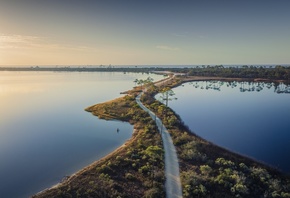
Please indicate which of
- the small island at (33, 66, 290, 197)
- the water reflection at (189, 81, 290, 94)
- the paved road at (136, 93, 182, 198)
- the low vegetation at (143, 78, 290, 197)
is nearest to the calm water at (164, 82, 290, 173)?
the low vegetation at (143, 78, 290, 197)

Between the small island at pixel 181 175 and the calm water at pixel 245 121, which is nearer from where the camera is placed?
the small island at pixel 181 175

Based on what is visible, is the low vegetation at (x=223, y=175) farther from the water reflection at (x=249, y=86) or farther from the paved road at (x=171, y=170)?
the water reflection at (x=249, y=86)

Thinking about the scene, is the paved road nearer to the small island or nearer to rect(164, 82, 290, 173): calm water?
the small island

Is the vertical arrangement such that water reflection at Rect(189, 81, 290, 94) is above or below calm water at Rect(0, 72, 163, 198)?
above

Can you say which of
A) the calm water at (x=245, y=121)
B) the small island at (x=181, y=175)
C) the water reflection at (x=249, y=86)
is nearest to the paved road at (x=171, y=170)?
the small island at (x=181, y=175)

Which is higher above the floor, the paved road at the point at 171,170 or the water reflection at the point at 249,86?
the water reflection at the point at 249,86

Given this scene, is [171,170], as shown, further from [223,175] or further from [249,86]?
[249,86]

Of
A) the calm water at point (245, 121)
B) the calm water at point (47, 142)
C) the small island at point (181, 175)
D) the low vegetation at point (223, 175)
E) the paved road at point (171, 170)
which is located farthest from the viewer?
the calm water at point (245, 121)

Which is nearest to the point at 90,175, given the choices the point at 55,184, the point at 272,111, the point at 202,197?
the point at 55,184

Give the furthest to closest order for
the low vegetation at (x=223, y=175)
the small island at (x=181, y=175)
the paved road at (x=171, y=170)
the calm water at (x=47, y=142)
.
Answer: the calm water at (x=47, y=142), the low vegetation at (x=223, y=175), the paved road at (x=171, y=170), the small island at (x=181, y=175)

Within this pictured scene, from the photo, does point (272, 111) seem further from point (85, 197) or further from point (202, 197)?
point (85, 197)
